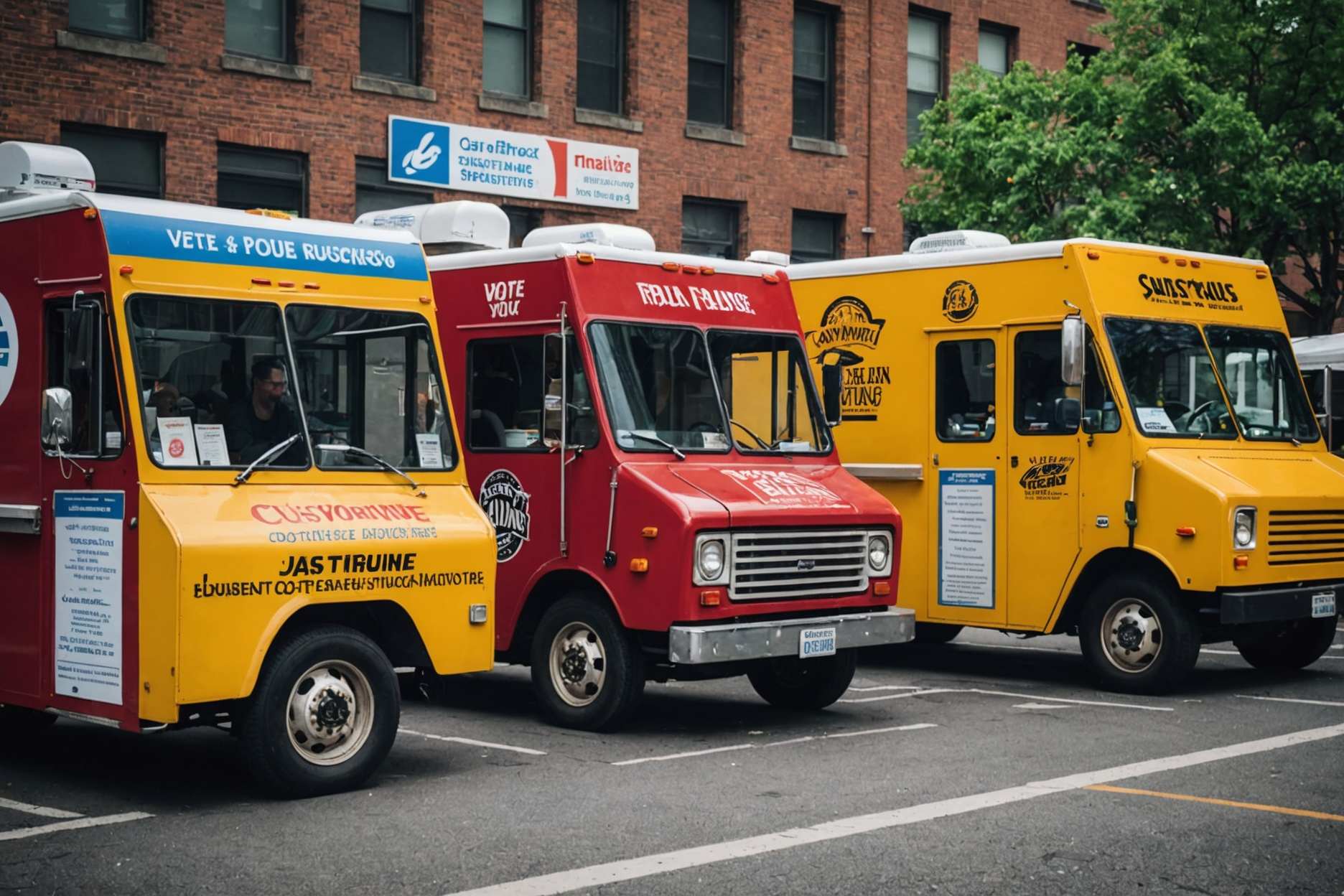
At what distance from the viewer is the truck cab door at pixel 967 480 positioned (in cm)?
1314

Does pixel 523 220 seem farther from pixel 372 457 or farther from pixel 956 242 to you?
pixel 372 457

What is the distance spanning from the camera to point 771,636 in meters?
10.3

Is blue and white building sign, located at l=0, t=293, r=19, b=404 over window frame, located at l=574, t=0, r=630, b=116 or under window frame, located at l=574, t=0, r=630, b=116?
under

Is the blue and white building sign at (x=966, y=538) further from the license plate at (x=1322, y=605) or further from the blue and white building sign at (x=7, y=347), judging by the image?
the blue and white building sign at (x=7, y=347)

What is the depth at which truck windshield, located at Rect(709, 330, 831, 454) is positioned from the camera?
11.5 metres

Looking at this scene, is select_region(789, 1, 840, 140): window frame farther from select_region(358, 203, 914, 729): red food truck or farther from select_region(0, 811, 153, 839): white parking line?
select_region(0, 811, 153, 839): white parking line

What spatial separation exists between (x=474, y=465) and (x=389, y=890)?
17.5ft

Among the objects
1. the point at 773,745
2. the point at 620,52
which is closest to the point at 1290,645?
the point at 773,745

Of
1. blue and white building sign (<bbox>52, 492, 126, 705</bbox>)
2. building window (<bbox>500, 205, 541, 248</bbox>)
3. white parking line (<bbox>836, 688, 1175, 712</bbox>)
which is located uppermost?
building window (<bbox>500, 205, 541, 248</bbox>)

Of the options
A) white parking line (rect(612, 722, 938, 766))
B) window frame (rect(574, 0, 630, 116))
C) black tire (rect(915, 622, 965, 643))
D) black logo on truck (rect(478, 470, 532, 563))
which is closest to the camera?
white parking line (rect(612, 722, 938, 766))

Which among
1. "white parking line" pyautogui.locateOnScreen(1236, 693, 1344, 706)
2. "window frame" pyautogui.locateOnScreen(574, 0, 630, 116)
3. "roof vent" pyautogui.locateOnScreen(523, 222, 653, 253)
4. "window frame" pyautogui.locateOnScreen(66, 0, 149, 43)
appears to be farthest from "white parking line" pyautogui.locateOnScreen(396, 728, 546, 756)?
"window frame" pyautogui.locateOnScreen(574, 0, 630, 116)

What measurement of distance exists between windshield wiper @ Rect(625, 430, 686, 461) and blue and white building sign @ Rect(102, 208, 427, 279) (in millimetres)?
1795

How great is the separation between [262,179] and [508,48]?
4312 millimetres

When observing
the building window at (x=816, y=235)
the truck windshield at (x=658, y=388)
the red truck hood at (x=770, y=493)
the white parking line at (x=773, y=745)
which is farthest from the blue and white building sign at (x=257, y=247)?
the building window at (x=816, y=235)
